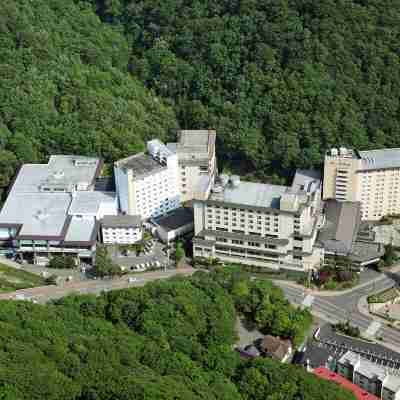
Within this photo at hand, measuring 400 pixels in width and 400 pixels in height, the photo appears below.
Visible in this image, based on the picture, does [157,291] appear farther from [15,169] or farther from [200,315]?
[15,169]

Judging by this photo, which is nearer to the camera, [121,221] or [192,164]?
[121,221]

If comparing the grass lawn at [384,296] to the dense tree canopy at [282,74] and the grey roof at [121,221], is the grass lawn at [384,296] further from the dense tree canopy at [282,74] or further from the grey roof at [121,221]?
the grey roof at [121,221]

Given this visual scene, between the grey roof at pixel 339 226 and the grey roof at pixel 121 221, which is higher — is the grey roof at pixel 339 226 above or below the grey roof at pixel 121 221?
below

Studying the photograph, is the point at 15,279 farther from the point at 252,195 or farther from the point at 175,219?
the point at 252,195

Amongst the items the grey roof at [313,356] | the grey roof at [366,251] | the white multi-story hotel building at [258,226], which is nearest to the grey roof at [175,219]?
the white multi-story hotel building at [258,226]

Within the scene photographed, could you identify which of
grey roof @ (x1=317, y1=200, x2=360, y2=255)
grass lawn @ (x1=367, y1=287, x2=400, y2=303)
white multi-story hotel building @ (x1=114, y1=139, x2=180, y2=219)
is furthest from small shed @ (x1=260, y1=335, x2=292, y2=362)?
white multi-story hotel building @ (x1=114, y1=139, x2=180, y2=219)

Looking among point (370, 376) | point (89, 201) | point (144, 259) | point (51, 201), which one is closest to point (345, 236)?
point (144, 259)

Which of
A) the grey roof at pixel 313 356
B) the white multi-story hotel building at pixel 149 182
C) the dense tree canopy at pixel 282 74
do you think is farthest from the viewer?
the dense tree canopy at pixel 282 74
